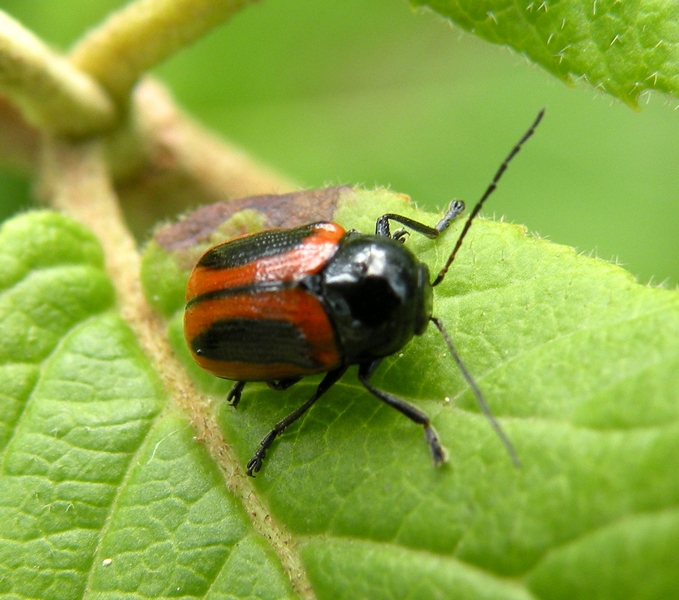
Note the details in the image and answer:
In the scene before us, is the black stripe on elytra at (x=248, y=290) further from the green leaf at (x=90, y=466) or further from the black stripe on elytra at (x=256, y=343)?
the green leaf at (x=90, y=466)

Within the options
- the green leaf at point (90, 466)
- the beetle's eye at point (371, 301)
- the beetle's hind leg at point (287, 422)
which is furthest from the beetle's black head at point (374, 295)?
the green leaf at point (90, 466)

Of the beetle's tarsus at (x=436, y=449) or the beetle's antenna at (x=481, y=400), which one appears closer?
the beetle's antenna at (x=481, y=400)

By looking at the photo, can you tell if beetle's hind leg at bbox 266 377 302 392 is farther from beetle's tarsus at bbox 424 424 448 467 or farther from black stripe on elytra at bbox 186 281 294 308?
beetle's tarsus at bbox 424 424 448 467

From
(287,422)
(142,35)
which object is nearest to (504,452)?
(287,422)

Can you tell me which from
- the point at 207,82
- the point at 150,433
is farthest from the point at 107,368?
the point at 207,82

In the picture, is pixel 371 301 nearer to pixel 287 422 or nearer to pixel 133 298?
pixel 287 422

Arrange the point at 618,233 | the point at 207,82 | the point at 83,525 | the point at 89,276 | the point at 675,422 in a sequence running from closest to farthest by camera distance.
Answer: the point at 675,422
the point at 83,525
the point at 89,276
the point at 618,233
the point at 207,82

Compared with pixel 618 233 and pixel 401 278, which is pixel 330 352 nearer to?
pixel 401 278

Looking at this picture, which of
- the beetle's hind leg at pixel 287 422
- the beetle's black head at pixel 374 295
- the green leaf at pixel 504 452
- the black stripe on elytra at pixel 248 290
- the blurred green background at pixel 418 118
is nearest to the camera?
the green leaf at pixel 504 452
